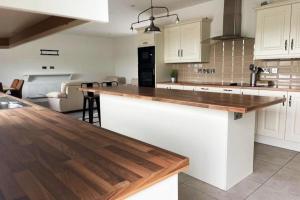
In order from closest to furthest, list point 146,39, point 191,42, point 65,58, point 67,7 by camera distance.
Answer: point 67,7, point 191,42, point 146,39, point 65,58

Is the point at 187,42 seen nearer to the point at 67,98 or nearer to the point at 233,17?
the point at 233,17

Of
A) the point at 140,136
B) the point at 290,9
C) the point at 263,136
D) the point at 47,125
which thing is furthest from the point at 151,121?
the point at 290,9

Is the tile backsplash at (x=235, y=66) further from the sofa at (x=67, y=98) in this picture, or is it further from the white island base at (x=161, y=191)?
the white island base at (x=161, y=191)

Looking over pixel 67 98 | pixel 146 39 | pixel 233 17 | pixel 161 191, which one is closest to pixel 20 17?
pixel 161 191

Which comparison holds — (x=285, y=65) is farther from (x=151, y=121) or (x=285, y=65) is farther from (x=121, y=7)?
(x=121, y=7)

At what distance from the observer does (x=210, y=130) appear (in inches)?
94.0

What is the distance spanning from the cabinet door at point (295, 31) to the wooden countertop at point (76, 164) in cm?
339

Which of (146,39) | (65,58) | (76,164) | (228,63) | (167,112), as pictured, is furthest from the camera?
(65,58)

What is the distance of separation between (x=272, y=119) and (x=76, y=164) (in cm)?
355

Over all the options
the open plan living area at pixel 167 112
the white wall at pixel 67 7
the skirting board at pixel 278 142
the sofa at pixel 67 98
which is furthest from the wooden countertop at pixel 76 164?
the sofa at pixel 67 98

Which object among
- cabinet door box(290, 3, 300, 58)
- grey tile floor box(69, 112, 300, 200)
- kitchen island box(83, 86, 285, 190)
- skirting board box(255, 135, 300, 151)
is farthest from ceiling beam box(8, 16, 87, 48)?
skirting board box(255, 135, 300, 151)

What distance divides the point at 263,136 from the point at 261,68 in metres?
1.26

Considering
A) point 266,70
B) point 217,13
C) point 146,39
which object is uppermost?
point 217,13

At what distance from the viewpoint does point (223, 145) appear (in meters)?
2.28
